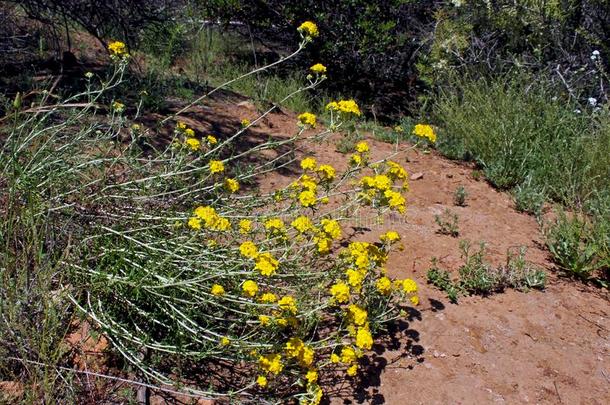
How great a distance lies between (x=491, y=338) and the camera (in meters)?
3.03

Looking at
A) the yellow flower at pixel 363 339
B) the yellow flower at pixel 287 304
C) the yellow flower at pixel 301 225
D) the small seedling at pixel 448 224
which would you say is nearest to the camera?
the yellow flower at pixel 287 304

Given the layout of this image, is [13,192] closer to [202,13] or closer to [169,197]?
[169,197]

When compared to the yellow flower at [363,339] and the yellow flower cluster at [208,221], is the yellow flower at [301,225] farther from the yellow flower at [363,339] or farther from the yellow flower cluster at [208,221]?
the yellow flower at [363,339]

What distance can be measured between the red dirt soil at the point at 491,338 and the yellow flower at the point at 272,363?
382 mm

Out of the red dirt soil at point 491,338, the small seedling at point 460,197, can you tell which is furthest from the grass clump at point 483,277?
the small seedling at point 460,197

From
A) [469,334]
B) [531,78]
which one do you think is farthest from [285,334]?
[531,78]

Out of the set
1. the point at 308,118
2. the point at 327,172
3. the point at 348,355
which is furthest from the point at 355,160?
the point at 348,355

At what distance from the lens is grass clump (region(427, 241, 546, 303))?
3.34 metres

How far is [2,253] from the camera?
2385mm

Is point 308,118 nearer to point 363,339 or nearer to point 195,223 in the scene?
point 195,223

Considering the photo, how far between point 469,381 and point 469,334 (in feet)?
1.06

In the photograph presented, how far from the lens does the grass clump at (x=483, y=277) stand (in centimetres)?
334

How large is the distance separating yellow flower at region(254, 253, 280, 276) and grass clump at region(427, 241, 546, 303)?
4.20 feet

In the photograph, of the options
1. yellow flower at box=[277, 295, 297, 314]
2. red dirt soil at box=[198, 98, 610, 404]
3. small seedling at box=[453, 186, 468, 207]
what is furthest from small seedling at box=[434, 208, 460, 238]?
yellow flower at box=[277, 295, 297, 314]
